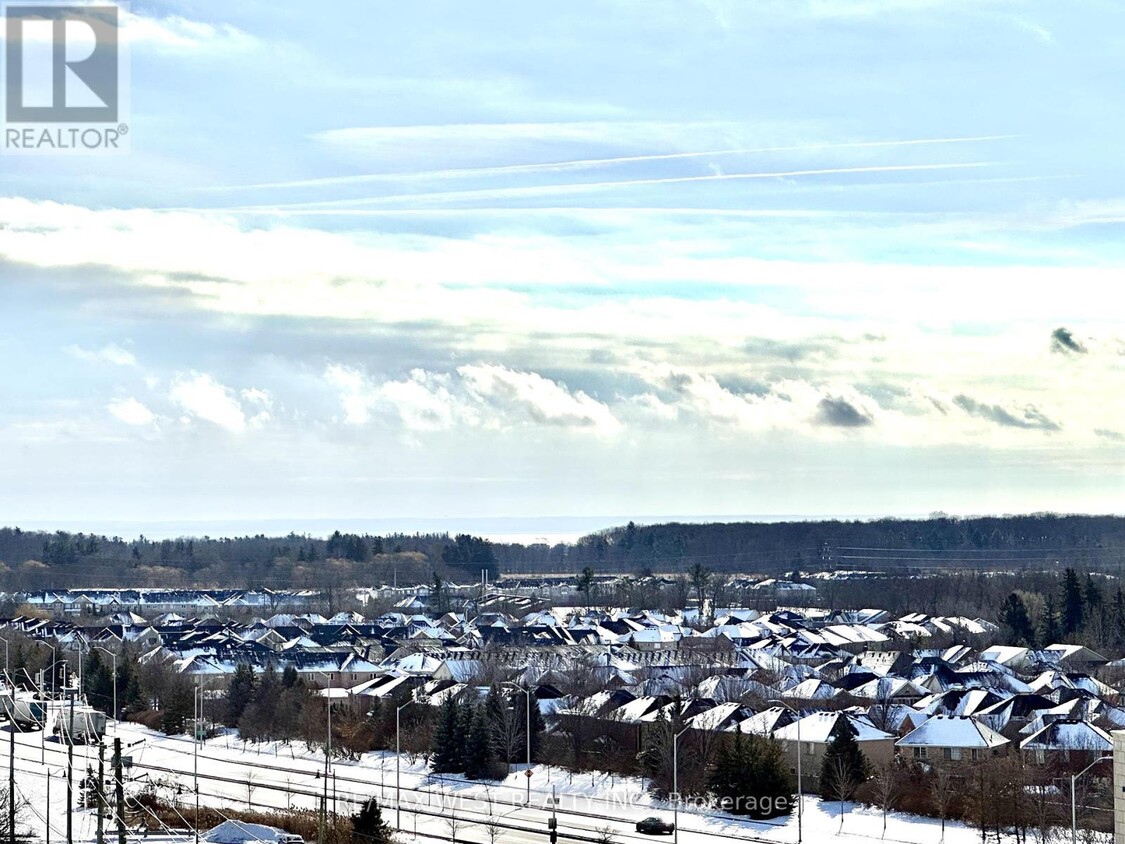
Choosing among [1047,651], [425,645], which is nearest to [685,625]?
[425,645]

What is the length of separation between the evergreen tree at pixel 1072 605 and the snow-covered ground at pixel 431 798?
177ft

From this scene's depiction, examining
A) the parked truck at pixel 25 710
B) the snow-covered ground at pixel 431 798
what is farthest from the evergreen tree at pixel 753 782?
the parked truck at pixel 25 710

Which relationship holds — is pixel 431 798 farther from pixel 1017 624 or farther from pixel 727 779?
pixel 1017 624

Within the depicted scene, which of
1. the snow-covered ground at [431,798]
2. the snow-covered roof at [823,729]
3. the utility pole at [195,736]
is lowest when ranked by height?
the snow-covered ground at [431,798]

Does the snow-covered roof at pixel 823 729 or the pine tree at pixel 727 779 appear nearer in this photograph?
the pine tree at pixel 727 779

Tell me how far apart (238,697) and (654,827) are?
29.9 metres

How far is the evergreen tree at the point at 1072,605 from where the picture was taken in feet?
329

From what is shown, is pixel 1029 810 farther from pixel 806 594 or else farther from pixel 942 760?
pixel 806 594

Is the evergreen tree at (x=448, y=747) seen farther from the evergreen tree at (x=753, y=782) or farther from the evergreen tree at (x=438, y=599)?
the evergreen tree at (x=438, y=599)

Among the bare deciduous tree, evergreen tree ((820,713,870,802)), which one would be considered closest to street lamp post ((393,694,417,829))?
evergreen tree ((820,713,870,802))

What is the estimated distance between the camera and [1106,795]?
46.9 m

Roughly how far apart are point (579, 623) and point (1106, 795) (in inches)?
2746

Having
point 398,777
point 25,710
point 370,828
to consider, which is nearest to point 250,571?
point 25,710

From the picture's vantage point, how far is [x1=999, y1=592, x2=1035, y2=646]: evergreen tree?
322ft
